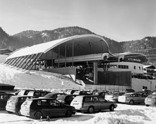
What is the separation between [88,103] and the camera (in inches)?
733

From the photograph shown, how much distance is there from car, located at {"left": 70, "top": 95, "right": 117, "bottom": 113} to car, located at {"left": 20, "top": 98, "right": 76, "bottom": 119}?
212 cm

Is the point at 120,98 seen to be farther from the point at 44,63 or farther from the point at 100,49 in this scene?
the point at 44,63

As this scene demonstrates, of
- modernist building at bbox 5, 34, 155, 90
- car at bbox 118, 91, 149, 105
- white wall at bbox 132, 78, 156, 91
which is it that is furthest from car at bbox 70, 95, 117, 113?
white wall at bbox 132, 78, 156, 91

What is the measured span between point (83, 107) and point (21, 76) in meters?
36.5

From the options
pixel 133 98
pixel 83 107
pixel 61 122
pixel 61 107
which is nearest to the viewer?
pixel 61 122

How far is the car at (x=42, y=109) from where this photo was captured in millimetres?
14891

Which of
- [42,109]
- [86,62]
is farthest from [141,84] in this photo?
[42,109]

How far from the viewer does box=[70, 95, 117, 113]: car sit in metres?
18.3

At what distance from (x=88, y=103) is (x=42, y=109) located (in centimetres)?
453

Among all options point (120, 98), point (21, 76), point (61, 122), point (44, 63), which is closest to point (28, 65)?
point (21, 76)

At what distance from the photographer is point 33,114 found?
48.6 feet

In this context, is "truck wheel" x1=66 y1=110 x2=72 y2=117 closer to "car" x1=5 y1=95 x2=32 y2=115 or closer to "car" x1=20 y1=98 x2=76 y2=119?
"car" x1=20 y1=98 x2=76 y2=119

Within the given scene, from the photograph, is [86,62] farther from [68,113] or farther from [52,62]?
[68,113]

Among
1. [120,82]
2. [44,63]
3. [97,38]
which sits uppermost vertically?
[97,38]
